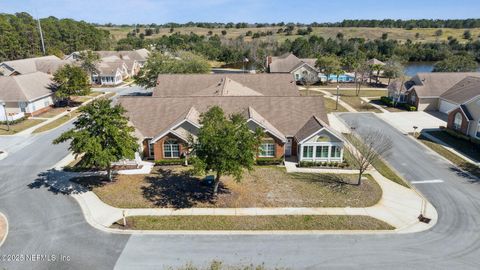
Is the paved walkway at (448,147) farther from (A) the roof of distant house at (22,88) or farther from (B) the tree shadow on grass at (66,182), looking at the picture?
(A) the roof of distant house at (22,88)

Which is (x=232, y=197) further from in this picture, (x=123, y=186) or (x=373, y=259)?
(x=373, y=259)

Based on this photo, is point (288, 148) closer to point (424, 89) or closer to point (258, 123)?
point (258, 123)

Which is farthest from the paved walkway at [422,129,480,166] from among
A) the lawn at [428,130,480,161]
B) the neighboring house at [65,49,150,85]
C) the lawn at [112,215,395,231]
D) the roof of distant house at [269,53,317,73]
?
the neighboring house at [65,49,150,85]

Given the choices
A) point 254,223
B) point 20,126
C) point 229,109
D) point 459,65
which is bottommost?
point 254,223

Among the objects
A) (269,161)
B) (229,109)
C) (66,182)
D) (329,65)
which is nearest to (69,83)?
(66,182)

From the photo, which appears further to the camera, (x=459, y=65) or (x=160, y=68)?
(x=459, y=65)

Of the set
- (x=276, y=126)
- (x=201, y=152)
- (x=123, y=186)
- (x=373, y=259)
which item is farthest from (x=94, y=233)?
(x=276, y=126)

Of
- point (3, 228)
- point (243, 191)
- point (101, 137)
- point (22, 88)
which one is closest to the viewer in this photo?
point (3, 228)

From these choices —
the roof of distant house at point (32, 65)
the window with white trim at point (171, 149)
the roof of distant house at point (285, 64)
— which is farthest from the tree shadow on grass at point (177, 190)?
the roof of distant house at point (32, 65)
